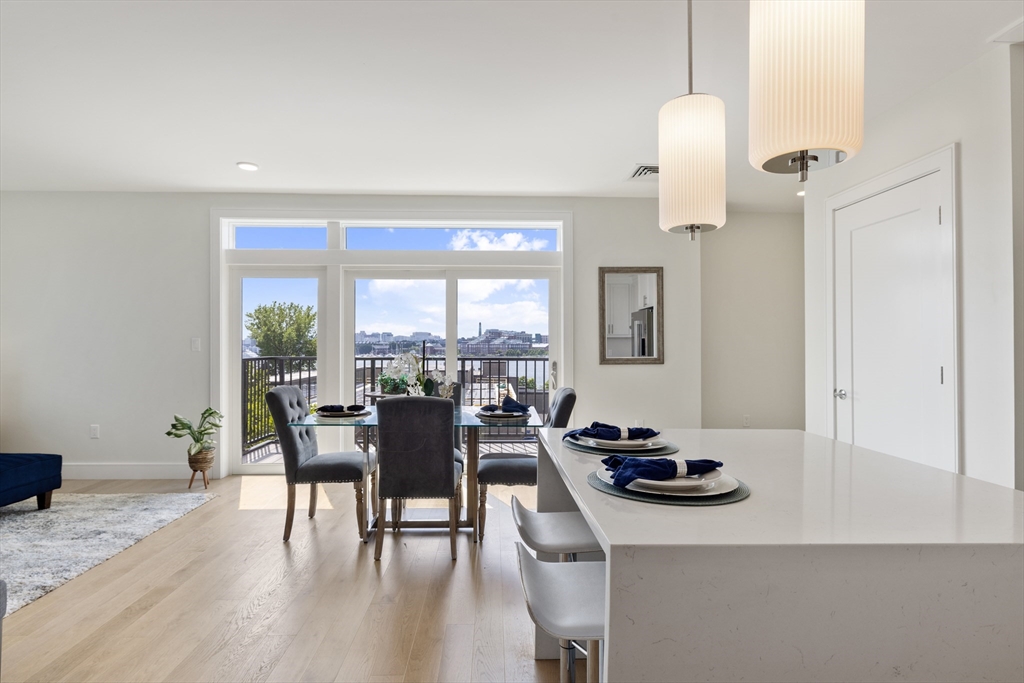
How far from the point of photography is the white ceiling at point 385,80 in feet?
7.53

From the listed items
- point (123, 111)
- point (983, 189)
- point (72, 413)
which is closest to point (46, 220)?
point (72, 413)

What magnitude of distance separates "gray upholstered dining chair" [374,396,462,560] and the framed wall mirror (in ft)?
7.65

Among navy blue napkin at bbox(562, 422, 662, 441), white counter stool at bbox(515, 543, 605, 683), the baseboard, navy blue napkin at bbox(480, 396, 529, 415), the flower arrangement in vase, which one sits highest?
the flower arrangement in vase

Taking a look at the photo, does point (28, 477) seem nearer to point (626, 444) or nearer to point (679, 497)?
point (626, 444)

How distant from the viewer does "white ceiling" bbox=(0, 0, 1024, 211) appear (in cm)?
229

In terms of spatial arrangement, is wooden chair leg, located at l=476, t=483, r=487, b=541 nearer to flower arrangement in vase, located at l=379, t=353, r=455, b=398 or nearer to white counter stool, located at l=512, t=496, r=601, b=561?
flower arrangement in vase, located at l=379, t=353, r=455, b=398

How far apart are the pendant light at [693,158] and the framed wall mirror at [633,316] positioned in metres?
3.25

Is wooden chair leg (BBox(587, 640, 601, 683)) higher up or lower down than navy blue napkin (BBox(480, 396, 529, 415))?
lower down

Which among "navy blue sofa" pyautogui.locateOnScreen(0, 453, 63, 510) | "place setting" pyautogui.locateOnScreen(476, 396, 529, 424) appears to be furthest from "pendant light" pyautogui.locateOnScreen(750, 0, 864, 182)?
"navy blue sofa" pyautogui.locateOnScreen(0, 453, 63, 510)

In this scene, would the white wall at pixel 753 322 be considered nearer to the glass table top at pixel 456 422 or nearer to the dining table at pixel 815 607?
the glass table top at pixel 456 422

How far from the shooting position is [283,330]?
5.05 metres

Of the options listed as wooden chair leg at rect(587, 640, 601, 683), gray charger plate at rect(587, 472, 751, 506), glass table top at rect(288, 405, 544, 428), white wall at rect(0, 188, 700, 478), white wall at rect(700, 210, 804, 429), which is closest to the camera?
gray charger plate at rect(587, 472, 751, 506)

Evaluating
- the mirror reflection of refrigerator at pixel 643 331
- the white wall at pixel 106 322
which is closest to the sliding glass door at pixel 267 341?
the white wall at pixel 106 322

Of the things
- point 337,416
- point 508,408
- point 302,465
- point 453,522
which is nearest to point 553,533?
point 453,522
